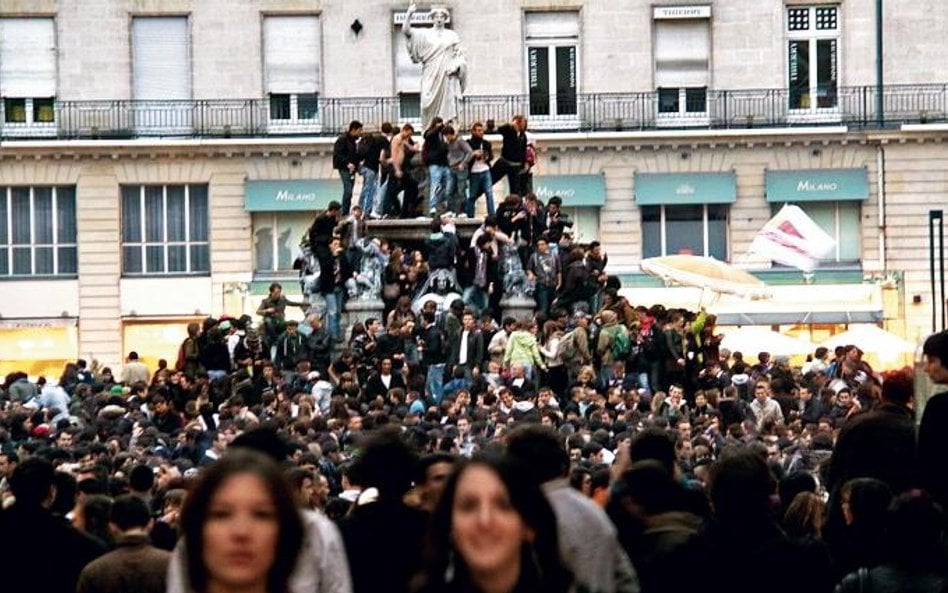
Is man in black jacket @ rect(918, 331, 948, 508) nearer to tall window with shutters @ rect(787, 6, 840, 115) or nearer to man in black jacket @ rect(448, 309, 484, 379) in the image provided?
man in black jacket @ rect(448, 309, 484, 379)

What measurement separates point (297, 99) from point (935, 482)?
177 ft

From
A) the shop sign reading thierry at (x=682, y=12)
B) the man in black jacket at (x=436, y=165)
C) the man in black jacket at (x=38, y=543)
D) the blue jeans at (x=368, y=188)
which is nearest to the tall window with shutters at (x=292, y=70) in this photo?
the shop sign reading thierry at (x=682, y=12)

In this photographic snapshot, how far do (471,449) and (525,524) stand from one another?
18.8m

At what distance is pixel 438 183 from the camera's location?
4366cm

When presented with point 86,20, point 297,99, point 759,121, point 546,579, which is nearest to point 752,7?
point 759,121

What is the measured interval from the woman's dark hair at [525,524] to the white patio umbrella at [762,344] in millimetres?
41610

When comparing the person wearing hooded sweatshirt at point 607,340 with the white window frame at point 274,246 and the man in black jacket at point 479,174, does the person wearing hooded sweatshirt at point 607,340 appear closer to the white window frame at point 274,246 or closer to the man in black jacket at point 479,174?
the man in black jacket at point 479,174

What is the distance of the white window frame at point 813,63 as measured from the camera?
68438mm

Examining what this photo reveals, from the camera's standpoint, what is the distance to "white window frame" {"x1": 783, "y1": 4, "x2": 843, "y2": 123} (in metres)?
68.4

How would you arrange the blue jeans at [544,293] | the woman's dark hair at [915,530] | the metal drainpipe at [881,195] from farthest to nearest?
the metal drainpipe at [881,195], the blue jeans at [544,293], the woman's dark hair at [915,530]

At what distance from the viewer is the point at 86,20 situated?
6825 cm

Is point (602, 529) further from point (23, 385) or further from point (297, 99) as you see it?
point (297, 99)

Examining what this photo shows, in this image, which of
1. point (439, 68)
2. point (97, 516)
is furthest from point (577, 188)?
point (97, 516)

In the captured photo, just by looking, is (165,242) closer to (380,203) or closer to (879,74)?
(879,74)
